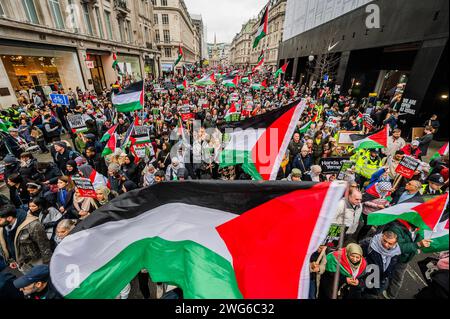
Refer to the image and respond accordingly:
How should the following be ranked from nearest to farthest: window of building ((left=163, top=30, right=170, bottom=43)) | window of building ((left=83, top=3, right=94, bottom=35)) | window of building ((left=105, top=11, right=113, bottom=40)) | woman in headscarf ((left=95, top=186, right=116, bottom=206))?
woman in headscarf ((left=95, top=186, right=116, bottom=206))
window of building ((left=83, top=3, right=94, bottom=35))
window of building ((left=105, top=11, right=113, bottom=40))
window of building ((left=163, top=30, right=170, bottom=43))

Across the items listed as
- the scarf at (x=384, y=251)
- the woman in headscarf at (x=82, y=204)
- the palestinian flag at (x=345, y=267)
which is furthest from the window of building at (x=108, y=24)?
the scarf at (x=384, y=251)

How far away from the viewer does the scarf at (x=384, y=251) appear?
306 centimetres

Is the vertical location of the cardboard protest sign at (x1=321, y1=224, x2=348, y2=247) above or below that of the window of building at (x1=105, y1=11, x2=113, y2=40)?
below

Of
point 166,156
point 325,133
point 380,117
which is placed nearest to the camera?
point 166,156

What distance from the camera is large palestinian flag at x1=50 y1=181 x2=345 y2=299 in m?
2.05

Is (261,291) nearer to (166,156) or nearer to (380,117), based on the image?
(166,156)

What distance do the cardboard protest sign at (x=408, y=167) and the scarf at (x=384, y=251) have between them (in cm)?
212

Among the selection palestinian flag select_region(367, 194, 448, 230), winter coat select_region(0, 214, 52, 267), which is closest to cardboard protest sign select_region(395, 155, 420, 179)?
palestinian flag select_region(367, 194, 448, 230)

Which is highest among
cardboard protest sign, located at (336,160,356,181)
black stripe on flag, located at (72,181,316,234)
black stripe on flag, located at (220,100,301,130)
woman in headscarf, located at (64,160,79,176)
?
black stripe on flag, located at (220,100,301,130)

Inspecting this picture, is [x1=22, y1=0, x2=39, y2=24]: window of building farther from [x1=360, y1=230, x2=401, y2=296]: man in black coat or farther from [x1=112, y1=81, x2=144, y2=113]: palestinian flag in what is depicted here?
[x1=360, y1=230, x2=401, y2=296]: man in black coat

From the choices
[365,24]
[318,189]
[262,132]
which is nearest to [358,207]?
[262,132]

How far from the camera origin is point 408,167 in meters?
4.45

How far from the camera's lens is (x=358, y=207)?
403cm
